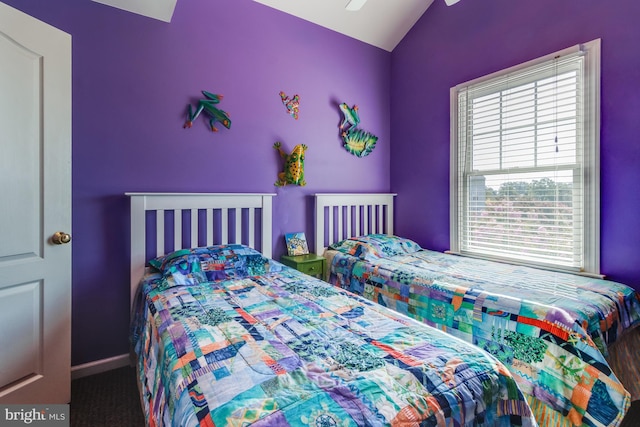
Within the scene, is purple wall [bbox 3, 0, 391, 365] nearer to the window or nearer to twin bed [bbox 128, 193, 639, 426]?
twin bed [bbox 128, 193, 639, 426]

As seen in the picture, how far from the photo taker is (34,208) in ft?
5.25

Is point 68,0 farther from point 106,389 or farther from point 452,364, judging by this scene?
point 452,364

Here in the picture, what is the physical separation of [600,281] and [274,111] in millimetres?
2562

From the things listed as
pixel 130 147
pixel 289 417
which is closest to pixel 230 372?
pixel 289 417

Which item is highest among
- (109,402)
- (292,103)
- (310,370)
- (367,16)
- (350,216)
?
(367,16)

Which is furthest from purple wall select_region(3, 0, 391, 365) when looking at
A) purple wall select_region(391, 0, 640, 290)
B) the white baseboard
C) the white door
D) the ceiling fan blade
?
the ceiling fan blade

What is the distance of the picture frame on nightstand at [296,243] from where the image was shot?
2.81 m

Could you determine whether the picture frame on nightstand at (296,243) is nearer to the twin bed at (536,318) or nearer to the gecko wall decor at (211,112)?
the twin bed at (536,318)

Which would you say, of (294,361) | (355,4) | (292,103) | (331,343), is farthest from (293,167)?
(294,361)

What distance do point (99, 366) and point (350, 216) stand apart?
2.25 meters

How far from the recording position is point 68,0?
1942mm

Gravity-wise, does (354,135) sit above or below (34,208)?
above

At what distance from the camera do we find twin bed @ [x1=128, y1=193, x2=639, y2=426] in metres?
0.90

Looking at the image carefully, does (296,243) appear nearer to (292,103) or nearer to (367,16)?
(292,103)
